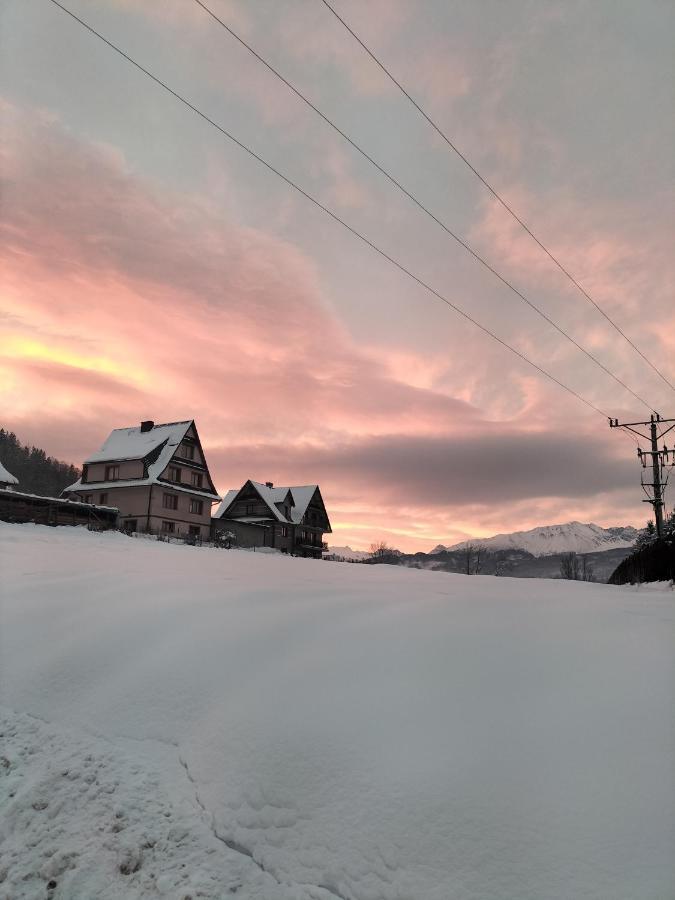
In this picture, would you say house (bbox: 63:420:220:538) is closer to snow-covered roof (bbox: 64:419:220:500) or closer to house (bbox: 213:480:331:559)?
snow-covered roof (bbox: 64:419:220:500)

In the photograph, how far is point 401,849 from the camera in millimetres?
3119

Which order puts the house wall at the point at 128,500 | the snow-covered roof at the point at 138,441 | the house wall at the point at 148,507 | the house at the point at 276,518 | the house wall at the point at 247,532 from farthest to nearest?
the house at the point at 276,518 → the house wall at the point at 247,532 → the snow-covered roof at the point at 138,441 → the house wall at the point at 128,500 → the house wall at the point at 148,507

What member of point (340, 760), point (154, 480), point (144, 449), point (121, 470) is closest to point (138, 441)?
point (144, 449)

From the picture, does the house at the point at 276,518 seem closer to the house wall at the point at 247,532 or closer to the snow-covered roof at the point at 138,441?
the house wall at the point at 247,532

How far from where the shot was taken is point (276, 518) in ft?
173

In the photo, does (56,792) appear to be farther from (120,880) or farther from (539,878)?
(539,878)

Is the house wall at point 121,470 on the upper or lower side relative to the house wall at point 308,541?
upper

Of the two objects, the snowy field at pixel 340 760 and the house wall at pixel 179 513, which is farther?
the house wall at pixel 179 513

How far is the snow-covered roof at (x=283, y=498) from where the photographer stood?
177 feet

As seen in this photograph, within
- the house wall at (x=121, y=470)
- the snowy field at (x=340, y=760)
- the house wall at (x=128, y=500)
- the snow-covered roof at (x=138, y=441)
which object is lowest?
the snowy field at (x=340, y=760)

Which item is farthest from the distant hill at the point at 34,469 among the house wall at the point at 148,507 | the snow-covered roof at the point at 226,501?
the house wall at the point at 148,507

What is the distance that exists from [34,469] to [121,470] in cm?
6260

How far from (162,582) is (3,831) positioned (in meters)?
5.53

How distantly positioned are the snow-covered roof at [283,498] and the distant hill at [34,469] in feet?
125
